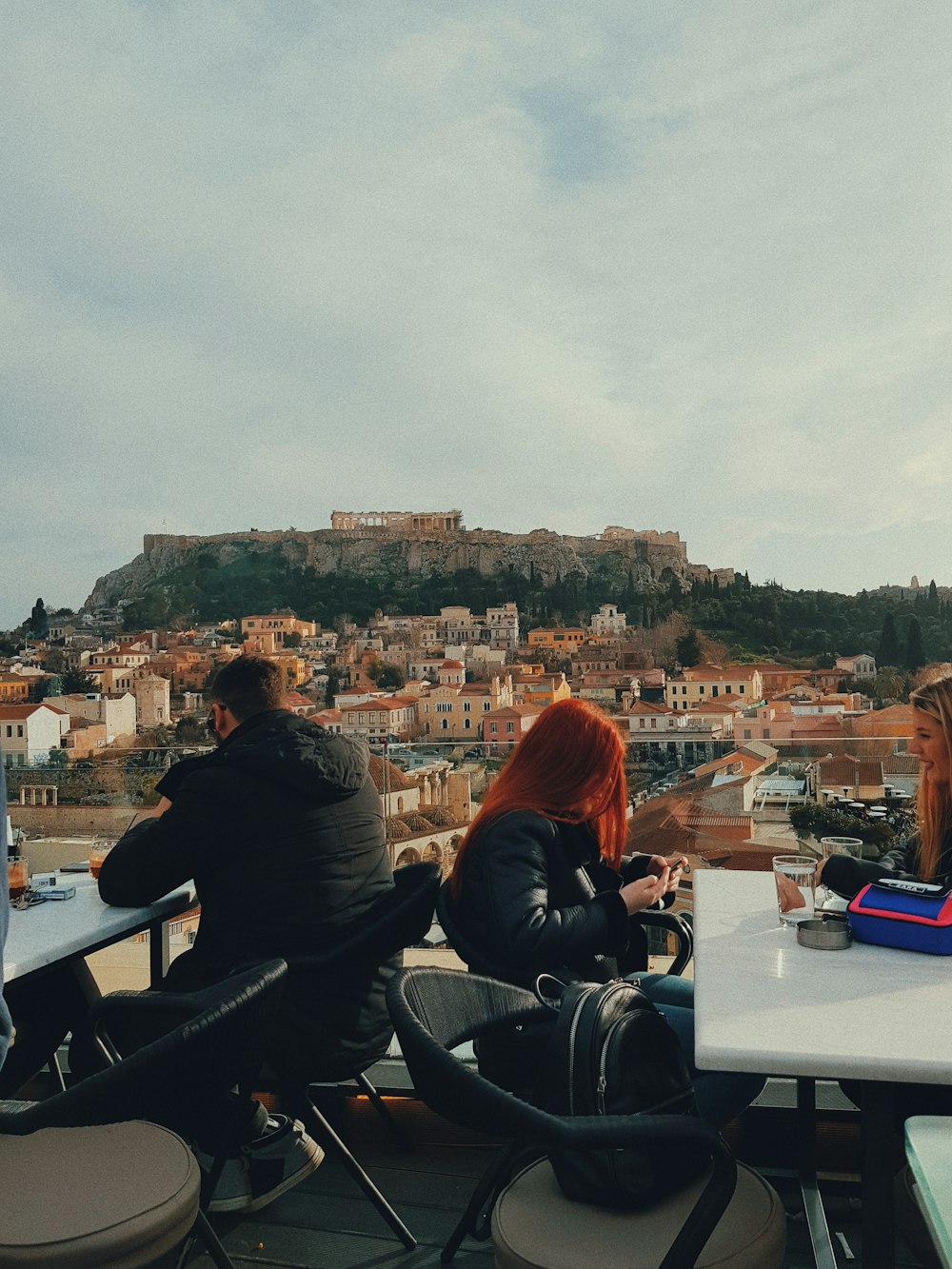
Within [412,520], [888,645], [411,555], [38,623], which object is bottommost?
[888,645]

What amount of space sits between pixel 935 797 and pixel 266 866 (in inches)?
45.8

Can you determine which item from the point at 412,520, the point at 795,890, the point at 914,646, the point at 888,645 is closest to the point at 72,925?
the point at 795,890

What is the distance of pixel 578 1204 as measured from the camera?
119 centimetres

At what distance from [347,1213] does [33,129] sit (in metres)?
13.9

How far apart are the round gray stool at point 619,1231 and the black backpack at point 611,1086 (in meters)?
0.02

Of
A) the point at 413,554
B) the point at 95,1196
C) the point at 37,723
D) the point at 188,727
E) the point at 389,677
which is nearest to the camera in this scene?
the point at 95,1196

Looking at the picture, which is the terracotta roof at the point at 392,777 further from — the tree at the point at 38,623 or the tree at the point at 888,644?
the tree at the point at 38,623

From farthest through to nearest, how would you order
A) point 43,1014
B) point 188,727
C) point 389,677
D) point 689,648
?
point 389,677 → point 689,648 → point 188,727 → point 43,1014

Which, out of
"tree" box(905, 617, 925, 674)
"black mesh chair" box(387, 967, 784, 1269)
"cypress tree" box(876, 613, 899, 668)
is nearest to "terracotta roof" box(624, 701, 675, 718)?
"cypress tree" box(876, 613, 899, 668)

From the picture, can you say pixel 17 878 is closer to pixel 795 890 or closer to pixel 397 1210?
pixel 397 1210

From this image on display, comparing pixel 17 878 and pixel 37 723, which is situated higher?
pixel 17 878

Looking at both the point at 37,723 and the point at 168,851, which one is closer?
the point at 168,851

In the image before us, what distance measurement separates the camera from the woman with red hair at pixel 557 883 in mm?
1513

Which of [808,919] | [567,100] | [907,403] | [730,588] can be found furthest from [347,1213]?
[730,588]
